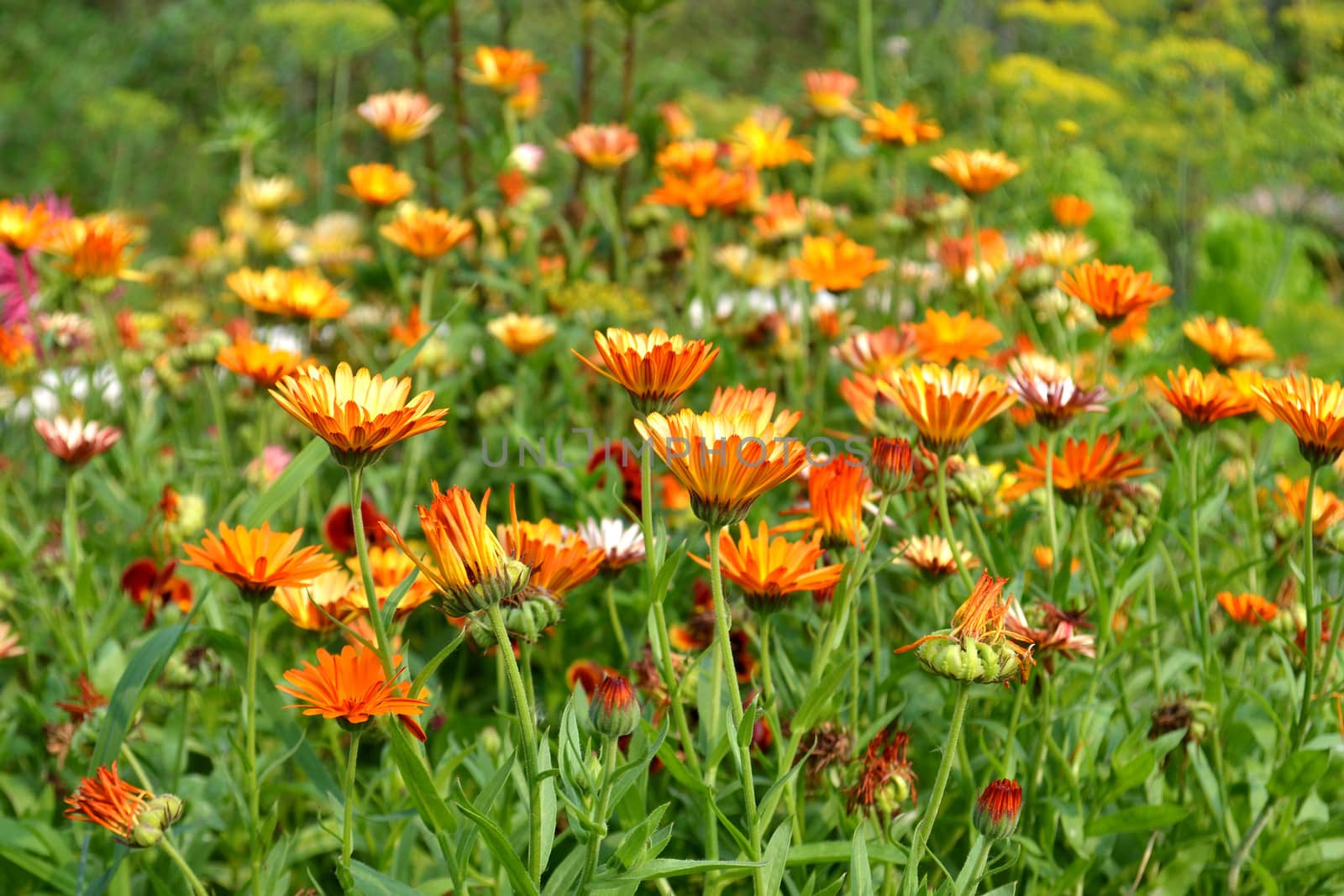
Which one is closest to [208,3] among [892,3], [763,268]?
[892,3]

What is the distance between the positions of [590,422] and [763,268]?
17.6 inches

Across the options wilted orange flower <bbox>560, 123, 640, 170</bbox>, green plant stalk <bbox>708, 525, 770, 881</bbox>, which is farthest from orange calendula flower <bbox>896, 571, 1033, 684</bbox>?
wilted orange flower <bbox>560, 123, 640, 170</bbox>

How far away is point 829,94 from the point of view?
2.19m

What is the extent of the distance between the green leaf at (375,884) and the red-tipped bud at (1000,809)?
405 millimetres

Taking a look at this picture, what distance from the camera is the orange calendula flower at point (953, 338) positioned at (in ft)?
4.49

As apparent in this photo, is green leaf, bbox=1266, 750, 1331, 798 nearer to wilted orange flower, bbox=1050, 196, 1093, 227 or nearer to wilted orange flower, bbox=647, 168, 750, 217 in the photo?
wilted orange flower, bbox=647, 168, 750, 217

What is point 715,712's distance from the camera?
36.1 inches

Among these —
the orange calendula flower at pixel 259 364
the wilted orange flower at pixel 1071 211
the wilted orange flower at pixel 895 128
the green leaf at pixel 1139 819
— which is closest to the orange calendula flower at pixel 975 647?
the green leaf at pixel 1139 819

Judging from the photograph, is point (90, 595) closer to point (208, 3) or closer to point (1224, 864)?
point (1224, 864)

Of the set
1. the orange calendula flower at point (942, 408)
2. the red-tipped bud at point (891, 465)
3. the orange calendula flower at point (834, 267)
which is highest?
the orange calendula flower at point (942, 408)

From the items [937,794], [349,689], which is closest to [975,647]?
[937,794]

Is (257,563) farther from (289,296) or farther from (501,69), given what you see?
(501,69)

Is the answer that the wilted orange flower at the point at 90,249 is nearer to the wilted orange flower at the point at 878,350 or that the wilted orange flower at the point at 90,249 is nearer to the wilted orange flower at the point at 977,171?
the wilted orange flower at the point at 878,350

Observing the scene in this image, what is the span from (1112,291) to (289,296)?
1.01 meters
